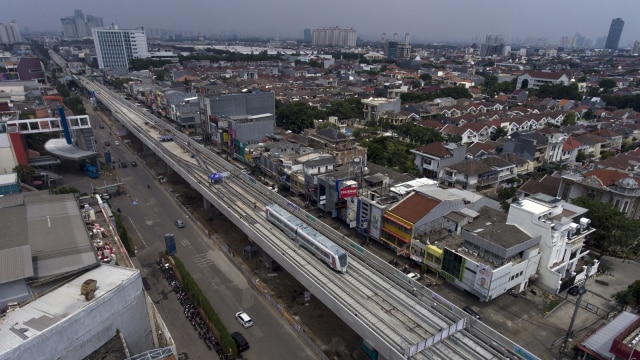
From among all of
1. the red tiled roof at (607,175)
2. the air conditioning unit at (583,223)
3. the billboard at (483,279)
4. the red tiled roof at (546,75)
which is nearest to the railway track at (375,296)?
the billboard at (483,279)

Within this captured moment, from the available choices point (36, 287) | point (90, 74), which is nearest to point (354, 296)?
point (36, 287)

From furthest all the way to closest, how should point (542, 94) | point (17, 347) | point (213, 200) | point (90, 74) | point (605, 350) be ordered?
1. point (90, 74)
2. point (542, 94)
3. point (213, 200)
4. point (605, 350)
5. point (17, 347)

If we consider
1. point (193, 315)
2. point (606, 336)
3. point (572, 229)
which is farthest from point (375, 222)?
point (606, 336)

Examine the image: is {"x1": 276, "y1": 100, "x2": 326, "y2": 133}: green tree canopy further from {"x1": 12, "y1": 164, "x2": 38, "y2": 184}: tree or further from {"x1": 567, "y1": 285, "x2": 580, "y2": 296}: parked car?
{"x1": 567, "y1": 285, "x2": 580, "y2": 296}: parked car

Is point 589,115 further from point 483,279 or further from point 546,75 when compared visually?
point 483,279

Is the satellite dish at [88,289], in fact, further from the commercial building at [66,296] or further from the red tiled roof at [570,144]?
the red tiled roof at [570,144]

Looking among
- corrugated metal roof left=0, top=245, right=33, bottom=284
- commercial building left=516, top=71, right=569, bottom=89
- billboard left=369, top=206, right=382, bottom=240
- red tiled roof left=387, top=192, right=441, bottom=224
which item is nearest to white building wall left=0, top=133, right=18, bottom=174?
corrugated metal roof left=0, top=245, right=33, bottom=284

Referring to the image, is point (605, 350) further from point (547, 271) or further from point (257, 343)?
point (257, 343)
